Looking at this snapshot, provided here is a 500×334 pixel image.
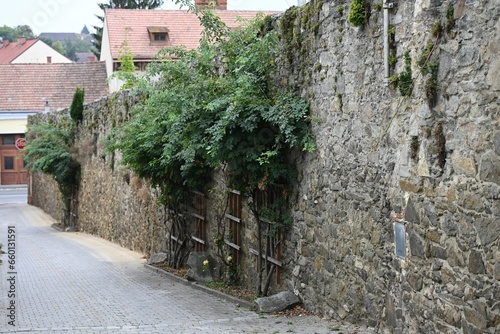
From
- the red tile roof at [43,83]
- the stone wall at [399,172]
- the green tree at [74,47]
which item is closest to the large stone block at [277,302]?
the stone wall at [399,172]

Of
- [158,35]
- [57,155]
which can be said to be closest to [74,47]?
[158,35]

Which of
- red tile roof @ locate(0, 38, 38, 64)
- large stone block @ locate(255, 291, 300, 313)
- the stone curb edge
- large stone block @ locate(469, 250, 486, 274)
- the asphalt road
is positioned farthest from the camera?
red tile roof @ locate(0, 38, 38, 64)

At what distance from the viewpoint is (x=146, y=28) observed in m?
39.5

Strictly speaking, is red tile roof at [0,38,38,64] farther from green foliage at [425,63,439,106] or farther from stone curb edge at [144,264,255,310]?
green foliage at [425,63,439,106]

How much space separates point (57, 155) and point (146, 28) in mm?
12958

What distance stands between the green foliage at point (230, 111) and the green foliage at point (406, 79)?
2.40 metres

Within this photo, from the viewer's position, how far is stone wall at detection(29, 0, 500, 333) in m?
6.64

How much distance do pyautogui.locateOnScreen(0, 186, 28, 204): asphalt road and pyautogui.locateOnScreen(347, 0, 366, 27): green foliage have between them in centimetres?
3479

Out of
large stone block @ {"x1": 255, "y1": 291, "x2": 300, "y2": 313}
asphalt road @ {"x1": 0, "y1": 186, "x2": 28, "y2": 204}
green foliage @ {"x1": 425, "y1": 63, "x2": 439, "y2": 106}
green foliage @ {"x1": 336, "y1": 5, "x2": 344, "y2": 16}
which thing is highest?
green foliage @ {"x1": 336, "y1": 5, "x2": 344, "y2": 16}

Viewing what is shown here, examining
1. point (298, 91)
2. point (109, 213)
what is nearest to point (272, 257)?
point (298, 91)

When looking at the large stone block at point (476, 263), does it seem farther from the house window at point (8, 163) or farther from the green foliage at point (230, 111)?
the house window at point (8, 163)

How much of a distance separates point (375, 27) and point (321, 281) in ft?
10.6

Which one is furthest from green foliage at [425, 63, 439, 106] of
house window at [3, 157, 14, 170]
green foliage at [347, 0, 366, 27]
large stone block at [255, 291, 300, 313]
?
house window at [3, 157, 14, 170]

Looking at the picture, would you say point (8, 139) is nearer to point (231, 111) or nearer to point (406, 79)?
point (231, 111)
